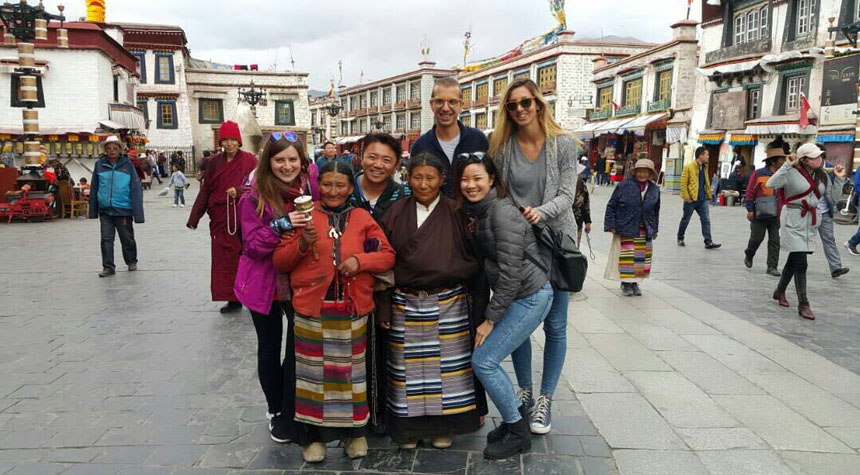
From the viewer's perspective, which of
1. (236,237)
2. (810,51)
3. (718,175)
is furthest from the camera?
(718,175)

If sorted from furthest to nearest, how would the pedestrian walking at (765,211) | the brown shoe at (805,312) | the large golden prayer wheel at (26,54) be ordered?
the large golden prayer wheel at (26,54), the pedestrian walking at (765,211), the brown shoe at (805,312)

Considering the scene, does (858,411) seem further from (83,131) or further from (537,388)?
(83,131)

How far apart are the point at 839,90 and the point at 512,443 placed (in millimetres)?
21602

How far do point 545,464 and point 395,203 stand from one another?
1554mm

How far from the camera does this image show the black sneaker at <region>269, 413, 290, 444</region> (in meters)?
3.42

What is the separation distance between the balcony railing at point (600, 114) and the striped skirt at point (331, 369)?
36107 mm

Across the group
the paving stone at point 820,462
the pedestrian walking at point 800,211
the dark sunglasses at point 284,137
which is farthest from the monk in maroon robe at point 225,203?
the pedestrian walking at point 800,211

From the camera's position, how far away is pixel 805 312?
624cm

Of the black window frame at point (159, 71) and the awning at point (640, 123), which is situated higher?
the black window frame at point (159, 71)

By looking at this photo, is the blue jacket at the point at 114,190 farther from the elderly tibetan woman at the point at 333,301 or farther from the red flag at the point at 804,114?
the red flag at the point at 804,114

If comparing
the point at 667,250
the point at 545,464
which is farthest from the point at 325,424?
the point at 667,250

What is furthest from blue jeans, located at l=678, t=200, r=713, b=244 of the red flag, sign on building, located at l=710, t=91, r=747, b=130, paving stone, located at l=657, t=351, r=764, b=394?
sign on building, located at l=710, t=91, r=747, b=130

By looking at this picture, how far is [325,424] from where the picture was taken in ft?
10.4

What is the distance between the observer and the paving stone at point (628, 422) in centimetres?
344
